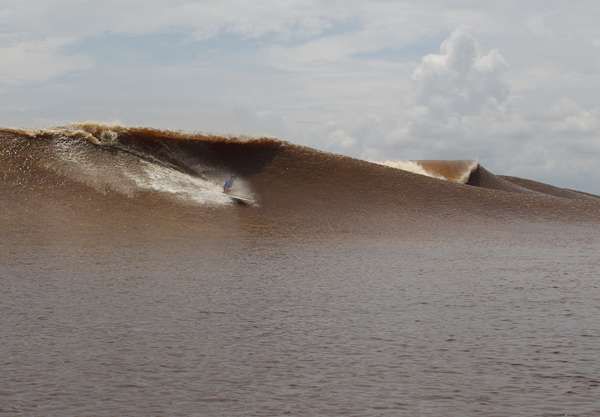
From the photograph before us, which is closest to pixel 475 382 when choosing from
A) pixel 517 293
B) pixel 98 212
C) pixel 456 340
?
pixel 456 340

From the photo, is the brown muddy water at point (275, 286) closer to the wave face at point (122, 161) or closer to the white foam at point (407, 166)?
the wave face at point (122, 161)

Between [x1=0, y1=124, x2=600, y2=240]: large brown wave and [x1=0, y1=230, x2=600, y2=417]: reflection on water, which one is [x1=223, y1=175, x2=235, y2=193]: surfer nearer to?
[x1=0, y1=124, x2=600, y2=240]: large brown wave

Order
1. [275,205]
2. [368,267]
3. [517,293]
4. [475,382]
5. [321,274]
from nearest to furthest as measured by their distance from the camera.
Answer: [475,382] < [517,293] < [321,274] < [368,267] < [275,205]

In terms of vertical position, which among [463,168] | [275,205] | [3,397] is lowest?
[3,397]

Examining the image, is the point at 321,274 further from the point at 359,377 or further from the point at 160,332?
the point at 359,377

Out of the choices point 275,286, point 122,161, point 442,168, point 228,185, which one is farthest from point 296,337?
point 442,168

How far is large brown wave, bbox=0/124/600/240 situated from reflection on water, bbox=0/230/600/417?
3.77 metres

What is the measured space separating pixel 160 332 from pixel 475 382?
2410 mm

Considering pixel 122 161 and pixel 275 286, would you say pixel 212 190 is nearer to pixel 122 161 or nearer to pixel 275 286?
pixel 122 161

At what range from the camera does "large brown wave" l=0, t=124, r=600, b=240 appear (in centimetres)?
1409

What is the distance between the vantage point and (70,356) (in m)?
5.30

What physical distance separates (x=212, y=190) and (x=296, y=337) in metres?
10.3

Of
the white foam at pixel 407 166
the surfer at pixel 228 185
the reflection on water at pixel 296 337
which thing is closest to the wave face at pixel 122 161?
the surfer at pixel 228 185

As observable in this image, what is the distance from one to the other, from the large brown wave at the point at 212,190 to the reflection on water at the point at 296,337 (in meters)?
3.77
